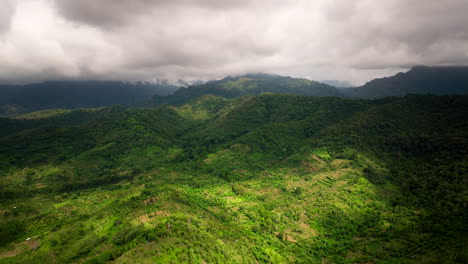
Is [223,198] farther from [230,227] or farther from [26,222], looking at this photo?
[26,222]

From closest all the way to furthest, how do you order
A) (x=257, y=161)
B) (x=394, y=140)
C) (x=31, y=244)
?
(x=31, y=244), (x=394, y=140), (x=257, y=161)

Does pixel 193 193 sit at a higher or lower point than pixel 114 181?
higher

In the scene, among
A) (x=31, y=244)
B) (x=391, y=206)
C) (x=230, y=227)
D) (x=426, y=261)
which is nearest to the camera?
(x=426, y=261)

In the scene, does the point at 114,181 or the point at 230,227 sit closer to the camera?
the point at 230,227

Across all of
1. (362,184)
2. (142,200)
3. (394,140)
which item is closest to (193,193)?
(142,200)

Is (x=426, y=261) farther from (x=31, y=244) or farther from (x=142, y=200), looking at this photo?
(x=31, y=244)

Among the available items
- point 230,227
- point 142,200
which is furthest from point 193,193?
point 230,227

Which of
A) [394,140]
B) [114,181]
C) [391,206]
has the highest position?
[394,140]
